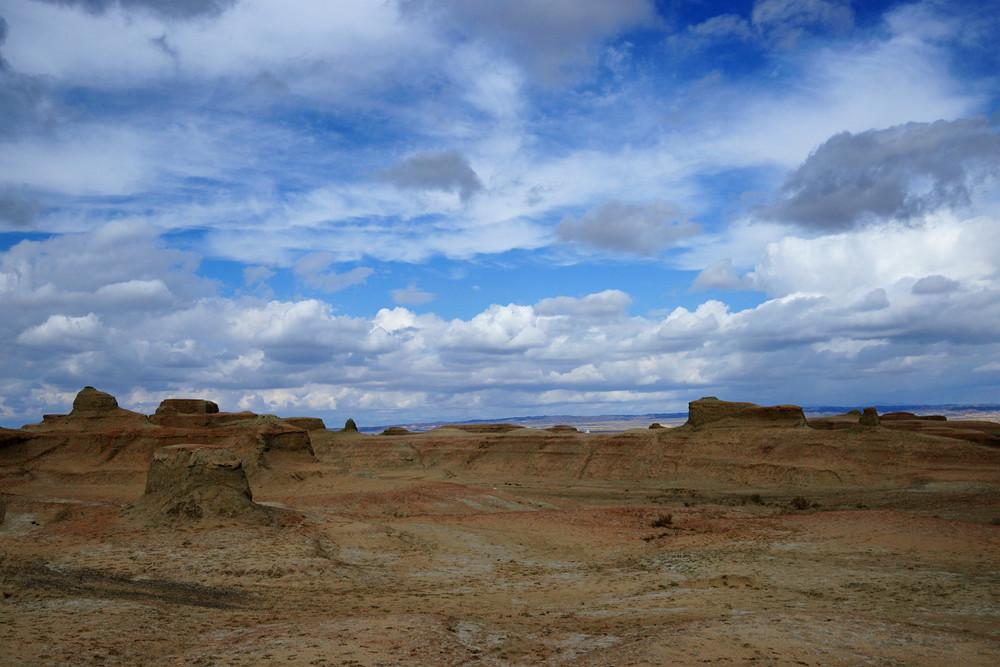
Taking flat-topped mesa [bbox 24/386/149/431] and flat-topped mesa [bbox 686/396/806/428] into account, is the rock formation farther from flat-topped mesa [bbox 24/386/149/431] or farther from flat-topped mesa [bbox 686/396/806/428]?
flat-topped mesa [bbox 24/386/149/431]

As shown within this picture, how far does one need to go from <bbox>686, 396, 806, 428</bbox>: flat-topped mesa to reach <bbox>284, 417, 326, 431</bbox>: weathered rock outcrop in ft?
109

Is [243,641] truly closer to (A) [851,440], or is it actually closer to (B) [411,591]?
(B) [411,591]

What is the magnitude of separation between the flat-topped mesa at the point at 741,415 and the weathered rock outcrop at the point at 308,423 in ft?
109

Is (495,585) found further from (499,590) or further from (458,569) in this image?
(458,569)

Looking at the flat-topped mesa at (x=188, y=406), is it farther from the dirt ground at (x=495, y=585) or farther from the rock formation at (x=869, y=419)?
the rock formation at (x=869, y=419)

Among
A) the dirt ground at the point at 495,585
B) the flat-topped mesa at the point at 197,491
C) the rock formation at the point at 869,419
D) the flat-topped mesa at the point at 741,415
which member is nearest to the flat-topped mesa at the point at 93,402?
the dirt ground at the point at 495,585

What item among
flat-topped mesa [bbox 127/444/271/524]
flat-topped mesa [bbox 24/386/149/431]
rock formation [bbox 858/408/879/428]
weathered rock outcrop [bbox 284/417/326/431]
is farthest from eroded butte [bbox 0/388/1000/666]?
weathered rock outcrop [bbox 284/417/326/431]

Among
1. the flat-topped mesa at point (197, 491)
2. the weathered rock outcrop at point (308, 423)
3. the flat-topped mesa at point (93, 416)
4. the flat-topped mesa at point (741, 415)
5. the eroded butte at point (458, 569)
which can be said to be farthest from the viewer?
the weathered rock outcrop at point (308, 423)

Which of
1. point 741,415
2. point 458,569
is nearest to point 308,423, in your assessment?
point 741,415

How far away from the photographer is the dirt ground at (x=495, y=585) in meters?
10.3

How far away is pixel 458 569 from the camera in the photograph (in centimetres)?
1844

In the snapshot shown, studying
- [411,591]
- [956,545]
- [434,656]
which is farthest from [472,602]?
[956,545]

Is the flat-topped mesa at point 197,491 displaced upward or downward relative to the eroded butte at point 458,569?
upward

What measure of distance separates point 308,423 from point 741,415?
3719 cm
